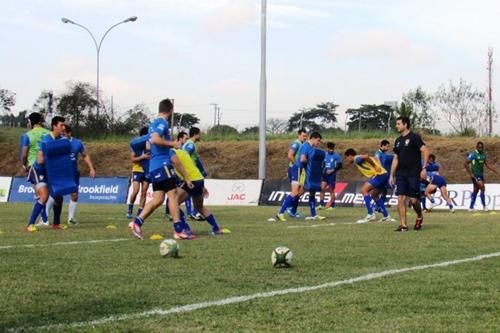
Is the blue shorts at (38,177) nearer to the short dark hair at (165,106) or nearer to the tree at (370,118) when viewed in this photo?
the short dark hair at (165,106)

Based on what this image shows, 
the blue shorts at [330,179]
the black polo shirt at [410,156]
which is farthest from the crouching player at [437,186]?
the black polo shirt at [410,156]

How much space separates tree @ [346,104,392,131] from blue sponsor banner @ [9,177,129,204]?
19718mm

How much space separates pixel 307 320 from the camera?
4980 mm

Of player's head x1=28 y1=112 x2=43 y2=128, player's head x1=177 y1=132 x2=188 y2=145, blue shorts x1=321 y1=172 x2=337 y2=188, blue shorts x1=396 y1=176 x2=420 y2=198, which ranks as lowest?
blue shorts x1=321 y1=172 x2=337 y2=188

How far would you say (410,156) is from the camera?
13.7 meters

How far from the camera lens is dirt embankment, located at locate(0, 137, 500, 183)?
39.1 meters

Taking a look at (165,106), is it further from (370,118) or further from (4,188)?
(370,118)

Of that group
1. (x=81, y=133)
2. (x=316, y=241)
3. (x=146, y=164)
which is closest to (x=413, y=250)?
(x=316, y=241)

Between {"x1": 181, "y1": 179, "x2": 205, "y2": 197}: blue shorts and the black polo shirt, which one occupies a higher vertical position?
the black polo shirt

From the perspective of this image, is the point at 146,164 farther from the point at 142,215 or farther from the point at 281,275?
the point at 281,275

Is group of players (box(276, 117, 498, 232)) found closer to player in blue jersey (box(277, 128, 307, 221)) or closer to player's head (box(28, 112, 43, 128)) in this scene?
player in blue jersey (box(277, 128, 307, 221))

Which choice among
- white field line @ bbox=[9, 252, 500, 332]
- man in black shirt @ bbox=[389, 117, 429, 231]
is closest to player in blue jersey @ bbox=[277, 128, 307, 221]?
man in black shirt @ bbox=[389, 117, 429, 231]

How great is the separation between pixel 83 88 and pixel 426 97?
24.0 metres

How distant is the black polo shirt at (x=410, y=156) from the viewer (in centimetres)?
1365
